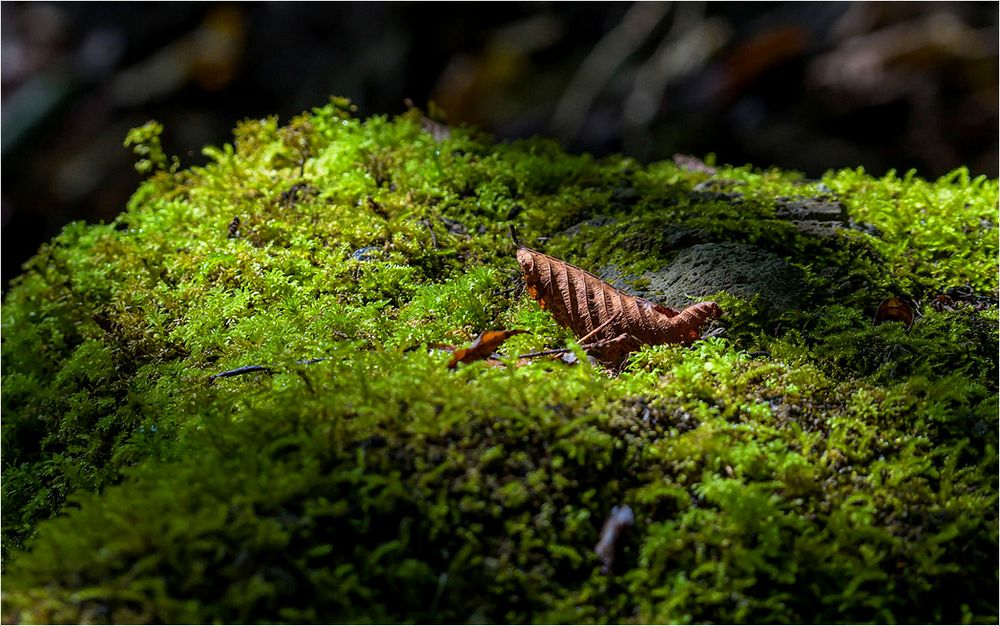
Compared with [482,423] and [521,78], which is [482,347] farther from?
[521,78]

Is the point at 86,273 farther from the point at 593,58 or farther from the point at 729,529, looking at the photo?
the point at 593,58

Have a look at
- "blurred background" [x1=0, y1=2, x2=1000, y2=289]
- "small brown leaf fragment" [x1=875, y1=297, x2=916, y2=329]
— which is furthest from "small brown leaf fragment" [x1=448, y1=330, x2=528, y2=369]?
"blurred background" [x1=0, y1=2, x2=1000, y2=289]

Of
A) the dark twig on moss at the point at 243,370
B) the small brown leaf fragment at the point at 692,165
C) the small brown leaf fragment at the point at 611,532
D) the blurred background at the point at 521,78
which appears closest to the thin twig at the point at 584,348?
the small brown leaf fragment at the point at 611,532

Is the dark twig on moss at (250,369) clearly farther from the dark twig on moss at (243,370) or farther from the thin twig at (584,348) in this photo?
the thin twig at (584,348)

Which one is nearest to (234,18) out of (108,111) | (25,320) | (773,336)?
(108,111)

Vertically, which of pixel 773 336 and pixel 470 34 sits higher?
pixel 470 34

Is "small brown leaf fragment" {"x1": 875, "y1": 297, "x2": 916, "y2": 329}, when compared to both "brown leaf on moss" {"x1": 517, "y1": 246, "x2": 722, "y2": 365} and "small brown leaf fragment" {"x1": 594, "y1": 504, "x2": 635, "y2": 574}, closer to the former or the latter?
"brown leaf on moss" {"x1": 517, "y1": 246, "x2": 722, "y2": 365}
